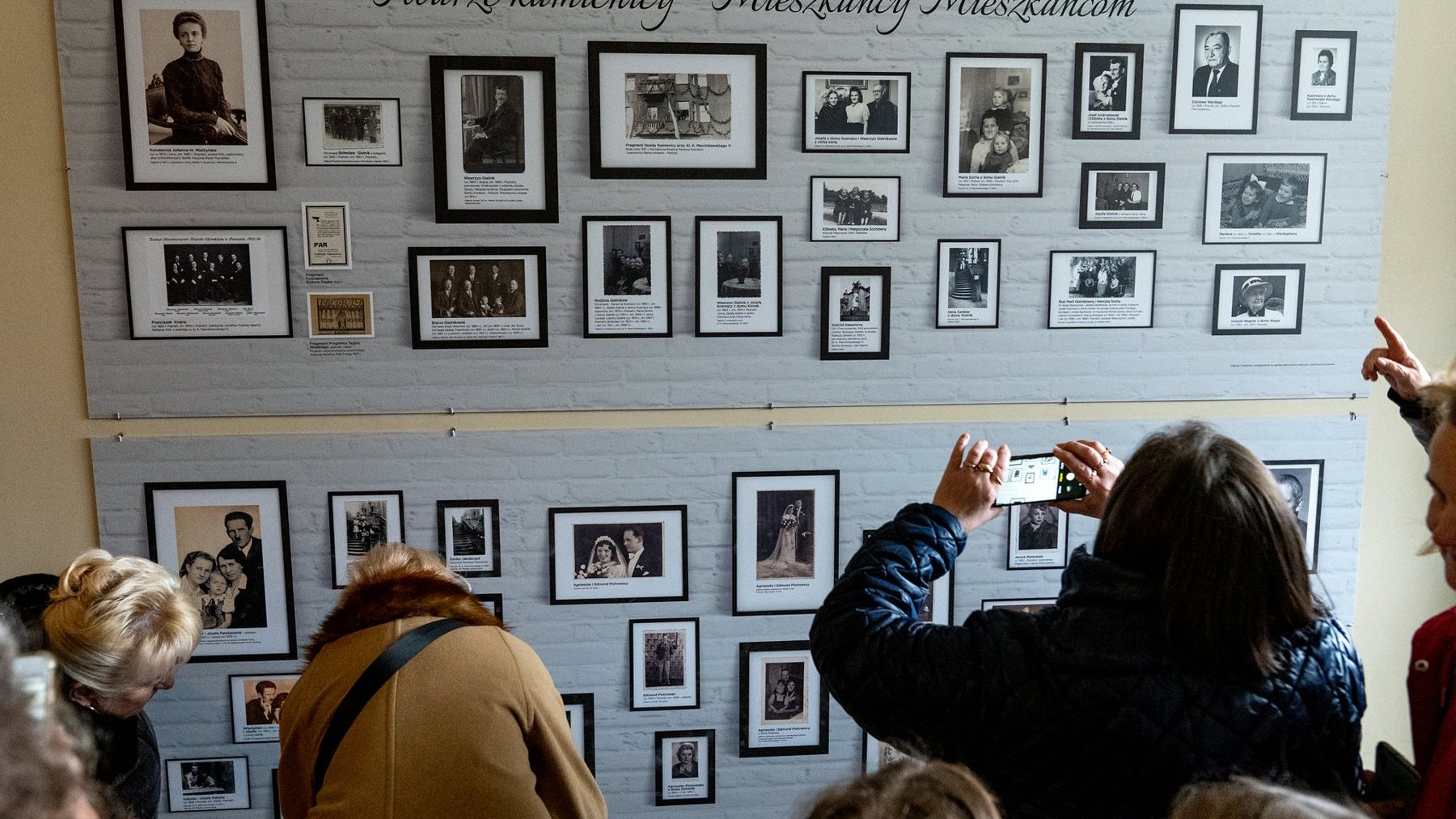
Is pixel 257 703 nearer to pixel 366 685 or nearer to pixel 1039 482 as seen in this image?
pixel 366 685

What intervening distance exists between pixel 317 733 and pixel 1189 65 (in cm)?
278

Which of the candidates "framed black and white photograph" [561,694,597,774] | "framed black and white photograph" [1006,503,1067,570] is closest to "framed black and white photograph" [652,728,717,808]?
"framed black and white photograph" [561,694,597,774]

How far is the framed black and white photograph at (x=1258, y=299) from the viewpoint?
3076mm

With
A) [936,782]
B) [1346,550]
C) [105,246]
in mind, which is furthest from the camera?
[1346,550]

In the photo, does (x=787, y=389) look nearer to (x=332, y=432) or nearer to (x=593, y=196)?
(x=593, y=196)

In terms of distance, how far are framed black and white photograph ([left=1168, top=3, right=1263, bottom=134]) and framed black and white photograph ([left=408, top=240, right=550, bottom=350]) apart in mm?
1857

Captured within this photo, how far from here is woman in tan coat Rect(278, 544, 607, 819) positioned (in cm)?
174

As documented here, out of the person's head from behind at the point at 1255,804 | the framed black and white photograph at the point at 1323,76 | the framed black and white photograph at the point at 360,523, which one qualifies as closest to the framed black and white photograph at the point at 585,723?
the framed black and white photograph at the point at 360,523

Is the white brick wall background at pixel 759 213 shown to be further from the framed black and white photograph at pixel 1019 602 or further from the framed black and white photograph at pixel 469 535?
the framed black and white photograph at pixel 1019 602

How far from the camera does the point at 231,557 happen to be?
2.89 meters

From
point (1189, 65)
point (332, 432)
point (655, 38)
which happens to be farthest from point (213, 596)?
point (1189, 65)

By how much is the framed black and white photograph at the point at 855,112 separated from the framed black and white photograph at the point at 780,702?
142 centimetres

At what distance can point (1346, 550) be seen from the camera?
3234 mm

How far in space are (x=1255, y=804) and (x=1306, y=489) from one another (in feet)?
8.50
